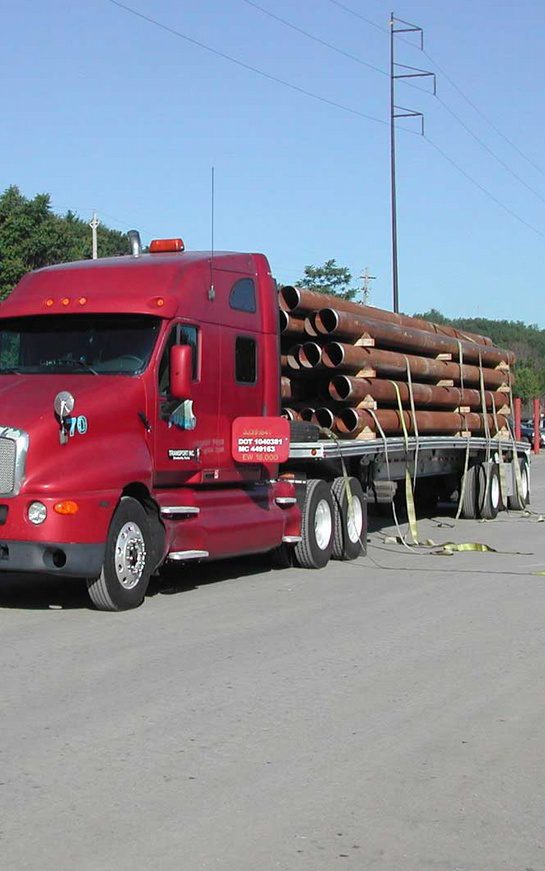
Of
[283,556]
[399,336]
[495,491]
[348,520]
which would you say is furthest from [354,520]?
[495,491]

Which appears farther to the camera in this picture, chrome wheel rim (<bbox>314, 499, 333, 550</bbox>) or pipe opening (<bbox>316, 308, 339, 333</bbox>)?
pipe opening (<bbox>316, 308, 339, 333</bbox>)

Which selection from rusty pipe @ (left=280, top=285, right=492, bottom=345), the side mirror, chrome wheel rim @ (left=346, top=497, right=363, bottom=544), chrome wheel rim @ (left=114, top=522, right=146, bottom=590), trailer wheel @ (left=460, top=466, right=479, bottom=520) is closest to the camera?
chrome wheel rim @ (left=114, top=522, right=146, bottom=590)

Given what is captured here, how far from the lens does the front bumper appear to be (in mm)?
9734

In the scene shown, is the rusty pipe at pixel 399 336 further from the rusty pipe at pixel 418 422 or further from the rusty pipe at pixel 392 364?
the rusty pipe at pixel 418 422

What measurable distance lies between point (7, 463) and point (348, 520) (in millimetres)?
5804

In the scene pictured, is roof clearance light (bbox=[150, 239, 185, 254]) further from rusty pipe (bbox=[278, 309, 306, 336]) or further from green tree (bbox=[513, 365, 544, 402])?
green tree (bbox=[513, 365, 544, 402])

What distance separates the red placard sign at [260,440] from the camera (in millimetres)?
12500

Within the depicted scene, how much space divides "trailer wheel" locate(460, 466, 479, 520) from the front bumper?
11.8 m

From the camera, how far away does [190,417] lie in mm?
11539

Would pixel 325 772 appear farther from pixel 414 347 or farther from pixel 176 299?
pixel 414 347

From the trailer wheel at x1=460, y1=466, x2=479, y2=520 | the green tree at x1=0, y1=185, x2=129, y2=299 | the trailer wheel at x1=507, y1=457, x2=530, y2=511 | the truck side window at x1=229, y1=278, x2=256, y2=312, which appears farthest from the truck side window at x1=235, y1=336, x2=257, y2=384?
the green tree at x1=0, y1=185, x2=129, y2=299

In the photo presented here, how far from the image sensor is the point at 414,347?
17.8 meters

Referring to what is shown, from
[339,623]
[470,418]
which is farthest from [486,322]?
[339,623]

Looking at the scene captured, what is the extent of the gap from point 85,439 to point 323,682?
11.2 ft
